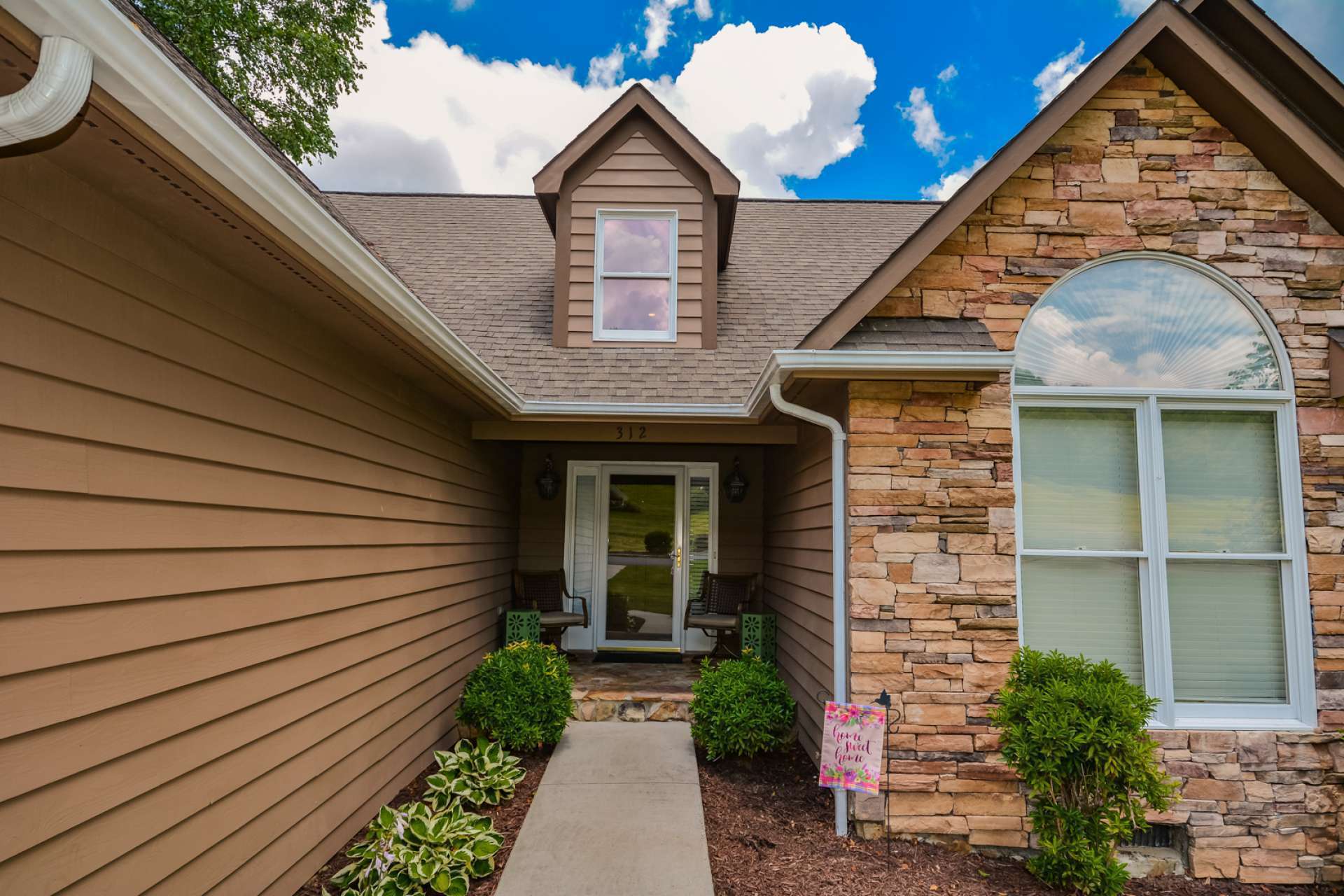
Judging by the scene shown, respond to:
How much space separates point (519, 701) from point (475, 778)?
0.57 metres

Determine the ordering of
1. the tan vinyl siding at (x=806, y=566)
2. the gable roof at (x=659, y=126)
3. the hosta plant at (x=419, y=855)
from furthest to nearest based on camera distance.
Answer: the gable roof at (x=659, y=126) → the tan vinyl siding at (x=806, y=566) → the hosta plant at (x=419, y=855)

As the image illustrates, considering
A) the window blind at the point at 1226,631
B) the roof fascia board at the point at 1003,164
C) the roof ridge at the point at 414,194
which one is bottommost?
the window blind at the point at 1226,631

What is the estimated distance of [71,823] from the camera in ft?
6.28

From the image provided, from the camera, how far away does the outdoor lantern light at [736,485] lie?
7.07 meters

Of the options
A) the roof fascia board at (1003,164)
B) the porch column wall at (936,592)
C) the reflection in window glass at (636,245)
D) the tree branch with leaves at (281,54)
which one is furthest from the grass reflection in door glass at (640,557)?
the tree branch with leaves at (281,54)

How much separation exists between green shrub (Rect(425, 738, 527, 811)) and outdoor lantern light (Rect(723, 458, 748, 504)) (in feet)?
10.7

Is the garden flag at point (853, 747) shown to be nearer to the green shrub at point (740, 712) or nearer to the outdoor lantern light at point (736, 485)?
the green shrub at point (740, 712)

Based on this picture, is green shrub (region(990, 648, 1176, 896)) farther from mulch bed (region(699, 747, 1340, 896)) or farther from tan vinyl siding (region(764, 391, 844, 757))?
tan vinyl siding (region(764, 391, 844, 757))

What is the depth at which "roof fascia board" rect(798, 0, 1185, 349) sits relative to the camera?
151 inches

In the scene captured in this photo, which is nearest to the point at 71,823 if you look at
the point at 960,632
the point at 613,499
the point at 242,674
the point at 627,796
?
the point at 242,674

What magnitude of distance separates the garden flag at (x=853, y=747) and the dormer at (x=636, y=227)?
3.71 metres

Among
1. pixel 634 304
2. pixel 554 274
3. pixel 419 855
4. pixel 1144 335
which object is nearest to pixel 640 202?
pixel 634 304

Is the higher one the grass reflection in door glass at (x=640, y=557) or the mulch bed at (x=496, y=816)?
the grass reflection in door glass at (x=640, y=557)

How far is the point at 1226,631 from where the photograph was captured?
12.8 ft
